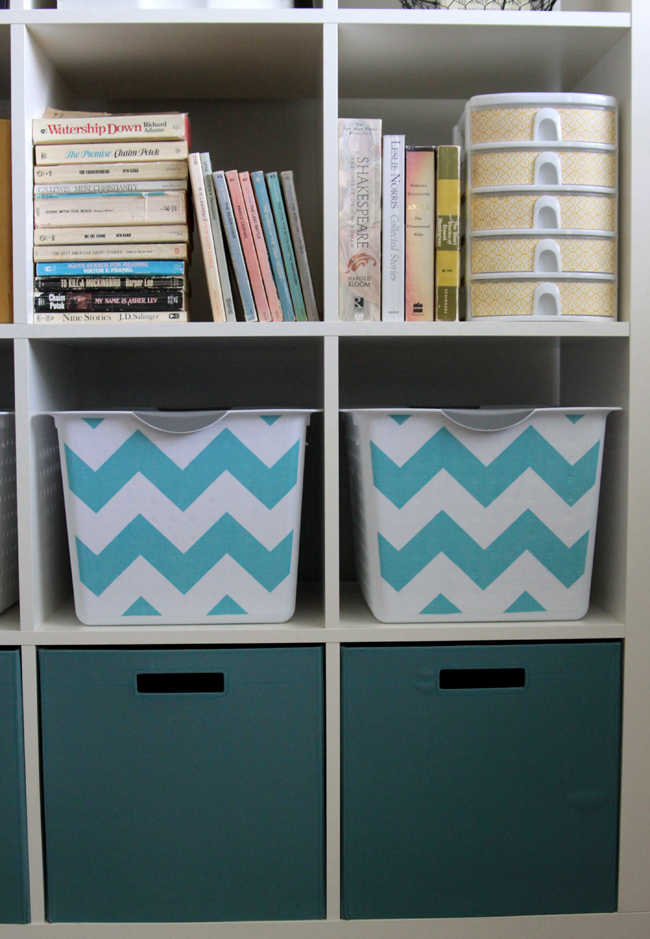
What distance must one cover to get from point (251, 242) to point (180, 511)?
16.3 inches

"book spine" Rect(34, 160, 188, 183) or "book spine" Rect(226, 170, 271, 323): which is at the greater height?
"book spine" Rect(34, 160, 188, 183)

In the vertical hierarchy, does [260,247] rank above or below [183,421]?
above

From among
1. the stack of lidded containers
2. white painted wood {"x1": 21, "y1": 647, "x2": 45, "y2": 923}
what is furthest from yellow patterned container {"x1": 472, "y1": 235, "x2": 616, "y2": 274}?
white painted wood {"x1": 21, "y1": 647, "x2": 45, "y2": 923}

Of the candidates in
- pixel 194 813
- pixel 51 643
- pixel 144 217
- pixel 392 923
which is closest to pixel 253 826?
pixel 194 813

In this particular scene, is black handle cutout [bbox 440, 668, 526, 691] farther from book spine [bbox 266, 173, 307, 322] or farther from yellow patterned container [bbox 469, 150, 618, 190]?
yellow patterned container [bbox 469, 150, 618, 190]

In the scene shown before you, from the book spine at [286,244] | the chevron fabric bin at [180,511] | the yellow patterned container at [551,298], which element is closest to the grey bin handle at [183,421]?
the chevron fabric bin at [180,511]

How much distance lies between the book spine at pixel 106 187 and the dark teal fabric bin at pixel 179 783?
2.18ft

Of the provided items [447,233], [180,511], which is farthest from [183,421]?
[447,233]

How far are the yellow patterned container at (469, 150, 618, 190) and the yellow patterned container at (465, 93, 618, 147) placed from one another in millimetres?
18

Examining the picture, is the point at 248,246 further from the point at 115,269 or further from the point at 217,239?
the point at 115,269

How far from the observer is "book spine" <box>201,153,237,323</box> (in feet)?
3.51

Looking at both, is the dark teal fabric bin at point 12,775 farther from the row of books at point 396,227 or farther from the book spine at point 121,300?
the row of books at point 396,227

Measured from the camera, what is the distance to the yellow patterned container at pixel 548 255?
42.0 inches

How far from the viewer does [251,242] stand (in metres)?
1.09
